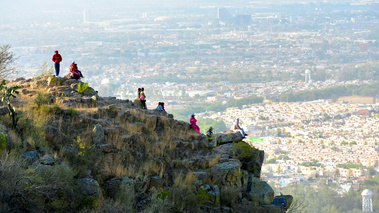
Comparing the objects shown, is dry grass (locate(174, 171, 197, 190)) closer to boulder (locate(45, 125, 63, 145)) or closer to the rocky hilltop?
the rocky hilltop

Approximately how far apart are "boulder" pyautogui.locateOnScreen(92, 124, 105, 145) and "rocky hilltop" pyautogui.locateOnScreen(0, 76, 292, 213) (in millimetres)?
23

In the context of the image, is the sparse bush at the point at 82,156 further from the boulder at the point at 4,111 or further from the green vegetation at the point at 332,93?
the green vegetation at the point at 332,93

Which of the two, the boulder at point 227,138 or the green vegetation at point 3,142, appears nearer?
the green vegetation at point 3,142

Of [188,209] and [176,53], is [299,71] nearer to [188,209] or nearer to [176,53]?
[176,53]

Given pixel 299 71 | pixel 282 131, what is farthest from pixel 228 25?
pixel 282 131

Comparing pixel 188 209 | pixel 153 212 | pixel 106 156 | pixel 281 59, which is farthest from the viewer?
pixel 281 59

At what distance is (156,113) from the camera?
47.2 feet

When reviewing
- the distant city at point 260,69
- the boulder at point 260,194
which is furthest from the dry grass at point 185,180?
the distant city at point 260,69

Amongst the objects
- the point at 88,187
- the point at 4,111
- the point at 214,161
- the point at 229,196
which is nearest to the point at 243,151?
the point at 214,161

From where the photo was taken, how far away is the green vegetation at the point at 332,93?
85.1 m

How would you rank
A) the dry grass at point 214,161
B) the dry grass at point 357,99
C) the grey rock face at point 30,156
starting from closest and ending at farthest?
the grey rock face at point 30,156
the dry grass at point 214,161
the dry grass at point 357,99

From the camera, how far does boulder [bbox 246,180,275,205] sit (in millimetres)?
11555

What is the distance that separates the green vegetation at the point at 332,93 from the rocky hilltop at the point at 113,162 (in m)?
72.2

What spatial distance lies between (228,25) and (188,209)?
17759cm
